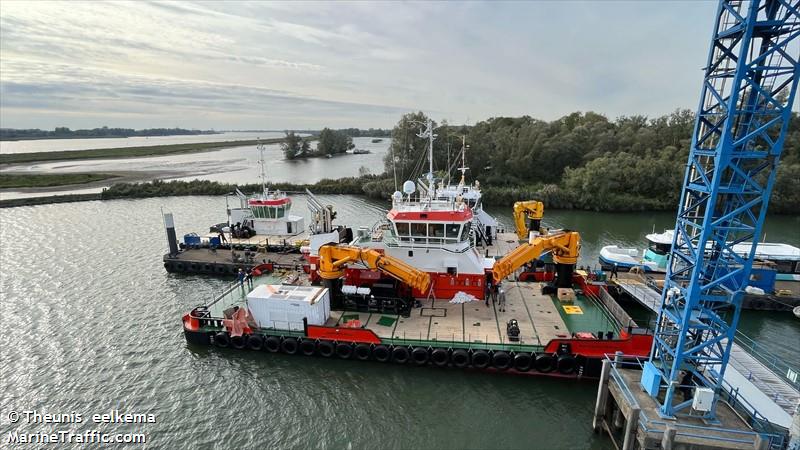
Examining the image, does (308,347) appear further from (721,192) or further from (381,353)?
(721,192)

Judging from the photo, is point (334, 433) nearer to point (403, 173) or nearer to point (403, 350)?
point (403, 350)

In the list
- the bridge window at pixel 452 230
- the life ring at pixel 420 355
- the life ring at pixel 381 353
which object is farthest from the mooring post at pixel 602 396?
the bridge window at pixel 452 230

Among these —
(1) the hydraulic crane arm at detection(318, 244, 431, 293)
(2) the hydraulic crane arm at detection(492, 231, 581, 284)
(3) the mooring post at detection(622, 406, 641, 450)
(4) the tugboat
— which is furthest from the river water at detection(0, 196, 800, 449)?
(2) the hydraulic crane arm at detection(492, 231, 581, 284)

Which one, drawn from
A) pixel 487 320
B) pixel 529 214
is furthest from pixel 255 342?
pixel 529 214

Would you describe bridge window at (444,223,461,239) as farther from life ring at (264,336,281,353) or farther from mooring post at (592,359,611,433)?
life ring at (264,336,281,353)

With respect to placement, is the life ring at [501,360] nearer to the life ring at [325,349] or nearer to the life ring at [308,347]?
the life ring at [325,349]
